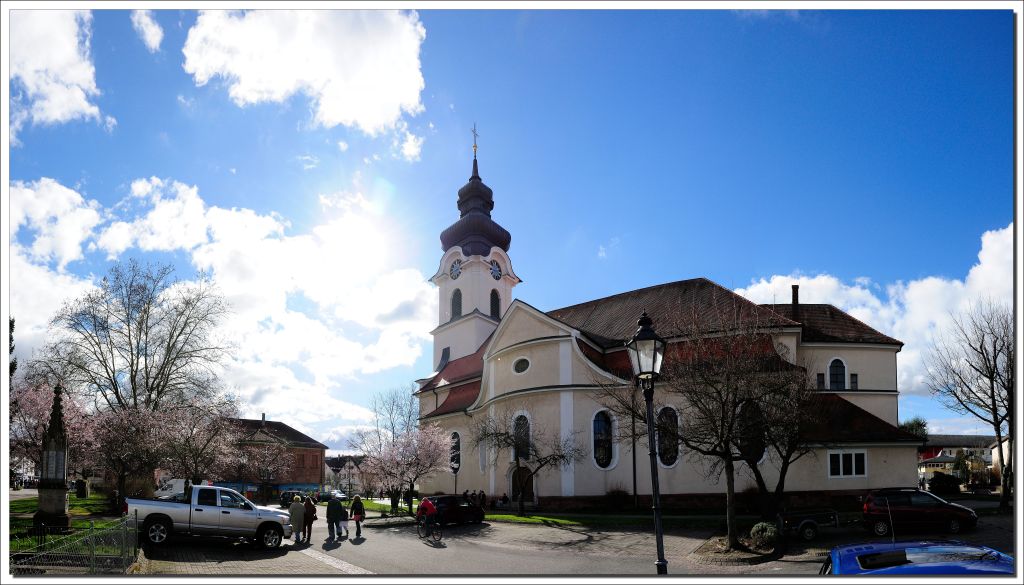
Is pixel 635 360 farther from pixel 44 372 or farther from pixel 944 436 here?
pixel 944 436

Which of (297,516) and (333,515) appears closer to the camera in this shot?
(297,516)

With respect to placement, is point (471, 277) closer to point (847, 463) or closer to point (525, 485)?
point (525, 485)

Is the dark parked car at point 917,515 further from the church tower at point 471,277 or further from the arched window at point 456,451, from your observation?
the church tower at point 471,277

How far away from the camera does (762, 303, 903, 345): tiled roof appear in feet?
126

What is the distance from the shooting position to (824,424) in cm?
3105

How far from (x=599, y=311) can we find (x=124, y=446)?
2744cm

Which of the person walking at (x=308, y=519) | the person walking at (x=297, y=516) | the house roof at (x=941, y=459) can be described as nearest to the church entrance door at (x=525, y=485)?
the person walking at (x=308, y=519)

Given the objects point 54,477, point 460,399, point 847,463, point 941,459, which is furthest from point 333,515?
point 941,459

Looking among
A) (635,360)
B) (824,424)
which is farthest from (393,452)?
(635,360)

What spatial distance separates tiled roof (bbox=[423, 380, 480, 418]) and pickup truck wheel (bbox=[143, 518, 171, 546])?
86.4 feet

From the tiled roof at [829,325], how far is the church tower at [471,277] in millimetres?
22325

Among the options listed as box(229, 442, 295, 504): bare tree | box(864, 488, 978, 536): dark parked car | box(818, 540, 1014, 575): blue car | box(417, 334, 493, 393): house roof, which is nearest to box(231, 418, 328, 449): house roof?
box(229, 442, 295, 504): bare tree

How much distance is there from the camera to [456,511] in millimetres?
27438

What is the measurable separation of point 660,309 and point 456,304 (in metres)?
21.4
